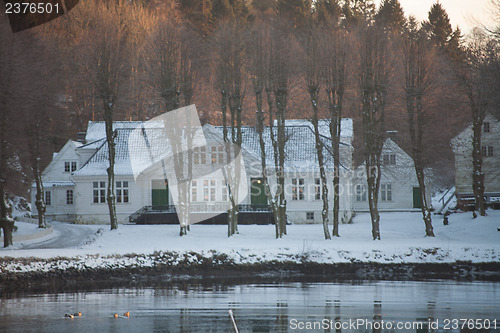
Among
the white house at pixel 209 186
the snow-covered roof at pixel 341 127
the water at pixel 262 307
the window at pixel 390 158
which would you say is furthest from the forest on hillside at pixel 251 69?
the water at pixel 262 307

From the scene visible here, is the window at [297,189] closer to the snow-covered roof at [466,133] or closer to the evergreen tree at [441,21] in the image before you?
the snow-covered roof at [466,133]

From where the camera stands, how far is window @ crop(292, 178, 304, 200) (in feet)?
157

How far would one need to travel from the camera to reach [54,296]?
70.8 feet

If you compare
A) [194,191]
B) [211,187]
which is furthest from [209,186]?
[194,191]

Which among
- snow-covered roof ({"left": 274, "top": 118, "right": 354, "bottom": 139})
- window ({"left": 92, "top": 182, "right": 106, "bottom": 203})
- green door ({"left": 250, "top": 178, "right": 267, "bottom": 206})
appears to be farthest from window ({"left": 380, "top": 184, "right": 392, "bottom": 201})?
window ({"left": 92, "top": 182, "right": 106, "bottom": 203})

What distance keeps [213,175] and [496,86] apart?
21.9 meters

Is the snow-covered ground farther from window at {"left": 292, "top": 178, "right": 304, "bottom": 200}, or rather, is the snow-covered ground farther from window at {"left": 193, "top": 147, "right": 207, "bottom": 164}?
window at {"left": 193, "top": 147, "right": 207, "bottom": 164}

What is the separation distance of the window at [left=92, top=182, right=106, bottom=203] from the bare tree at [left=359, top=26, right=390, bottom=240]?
73.0 ft

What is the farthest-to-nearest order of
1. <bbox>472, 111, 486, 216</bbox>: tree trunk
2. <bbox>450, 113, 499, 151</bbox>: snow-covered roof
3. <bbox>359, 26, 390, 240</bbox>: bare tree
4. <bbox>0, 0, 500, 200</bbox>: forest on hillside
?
<bbox>450, 113, 499, 151</bbox>: snow-covered roof < <bbox>472, 111, 486, 216</bbox>: tree trunk < <bbox>359, 26, 390, 240</bbox>: bare tree < <bbox>0, 0, 500, 200</bbox>: forest on hillside

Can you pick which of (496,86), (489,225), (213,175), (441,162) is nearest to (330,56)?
(496,86)

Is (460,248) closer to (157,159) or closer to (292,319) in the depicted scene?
(292,319)

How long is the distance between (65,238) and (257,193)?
15.5 metres

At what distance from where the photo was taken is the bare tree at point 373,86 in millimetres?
32781

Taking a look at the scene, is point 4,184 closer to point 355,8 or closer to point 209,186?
point 209,186
